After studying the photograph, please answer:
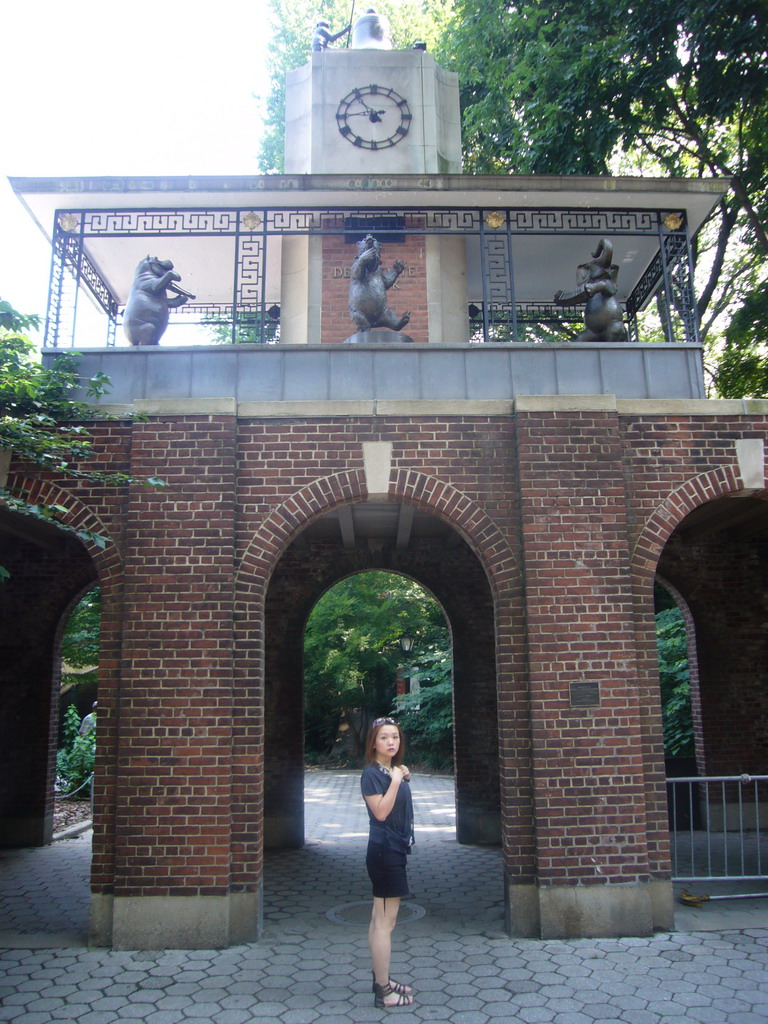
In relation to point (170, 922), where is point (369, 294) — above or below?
above

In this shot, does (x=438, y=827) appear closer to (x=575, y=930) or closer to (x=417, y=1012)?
(x=575, y=930)

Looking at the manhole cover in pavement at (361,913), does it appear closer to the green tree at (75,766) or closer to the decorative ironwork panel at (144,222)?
the decorative ironwork panel at (144,222)

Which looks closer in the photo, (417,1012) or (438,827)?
(417,1012)

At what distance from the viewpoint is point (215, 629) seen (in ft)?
21.1

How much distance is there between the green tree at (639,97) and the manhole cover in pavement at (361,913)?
1087cm

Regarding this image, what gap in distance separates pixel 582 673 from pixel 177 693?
3303 millimetres

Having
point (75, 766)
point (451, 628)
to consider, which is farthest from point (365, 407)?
point (75, 766)

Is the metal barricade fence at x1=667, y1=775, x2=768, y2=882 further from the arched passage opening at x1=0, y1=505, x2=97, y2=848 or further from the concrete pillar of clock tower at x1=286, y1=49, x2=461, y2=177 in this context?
the concrete pillar of clock tower at x1=286, y1=49, x2=461, y2=177

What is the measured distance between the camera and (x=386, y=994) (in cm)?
494

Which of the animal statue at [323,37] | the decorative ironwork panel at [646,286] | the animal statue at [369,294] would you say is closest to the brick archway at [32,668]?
the animal statue at [369,294]

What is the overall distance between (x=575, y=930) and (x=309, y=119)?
1026 centimetres

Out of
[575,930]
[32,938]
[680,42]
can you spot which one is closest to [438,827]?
[575,930]

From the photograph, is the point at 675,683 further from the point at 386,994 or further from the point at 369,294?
the point at 386,994

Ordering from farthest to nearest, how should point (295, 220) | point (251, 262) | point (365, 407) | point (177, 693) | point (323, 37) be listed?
1. point (323, 37)
2. point (295, 220)
3. point (251, 262)
4. point (365, 407)
5. point (177, 693)
